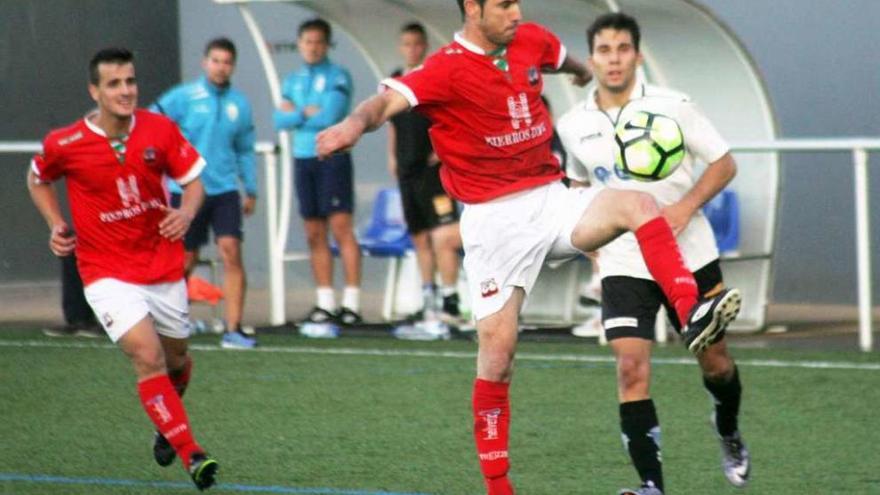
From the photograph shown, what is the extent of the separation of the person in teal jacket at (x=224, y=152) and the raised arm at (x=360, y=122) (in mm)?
6551

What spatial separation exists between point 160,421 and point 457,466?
1.36 m

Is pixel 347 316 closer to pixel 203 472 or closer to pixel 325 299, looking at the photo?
pixel 325 299

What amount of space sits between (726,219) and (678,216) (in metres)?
6.43

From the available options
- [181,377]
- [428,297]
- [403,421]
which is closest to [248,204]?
[428,297]

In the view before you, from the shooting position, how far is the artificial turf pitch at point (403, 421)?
8.38m

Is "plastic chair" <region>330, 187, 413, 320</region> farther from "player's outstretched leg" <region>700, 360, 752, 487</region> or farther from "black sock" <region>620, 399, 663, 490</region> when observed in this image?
"black sock" <region>620, 399, 663, 490</region>

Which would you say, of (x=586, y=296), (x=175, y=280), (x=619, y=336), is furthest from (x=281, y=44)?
(x=619, y=336)

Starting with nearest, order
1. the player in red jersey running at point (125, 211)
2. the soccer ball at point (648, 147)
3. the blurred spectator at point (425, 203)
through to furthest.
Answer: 1. the soccer ball at point (648, 147)
2. the player in red jersey running at point (125, 211)
3. the blurred spectator at point (425, 203)

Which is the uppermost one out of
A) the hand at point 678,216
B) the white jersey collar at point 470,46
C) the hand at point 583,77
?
the white jersey collar at point 470,46

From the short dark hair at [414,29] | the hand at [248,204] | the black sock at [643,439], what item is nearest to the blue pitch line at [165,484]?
the black sock at [643,439]

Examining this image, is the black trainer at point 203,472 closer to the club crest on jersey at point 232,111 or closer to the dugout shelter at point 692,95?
the club crest on jersey at point 232,111

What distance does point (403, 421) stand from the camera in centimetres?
1008

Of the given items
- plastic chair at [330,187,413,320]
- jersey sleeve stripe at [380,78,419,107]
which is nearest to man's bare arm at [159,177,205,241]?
jersey sleeve stripe at [380,78,419,107]

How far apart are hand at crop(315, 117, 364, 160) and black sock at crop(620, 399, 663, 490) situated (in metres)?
1.68
